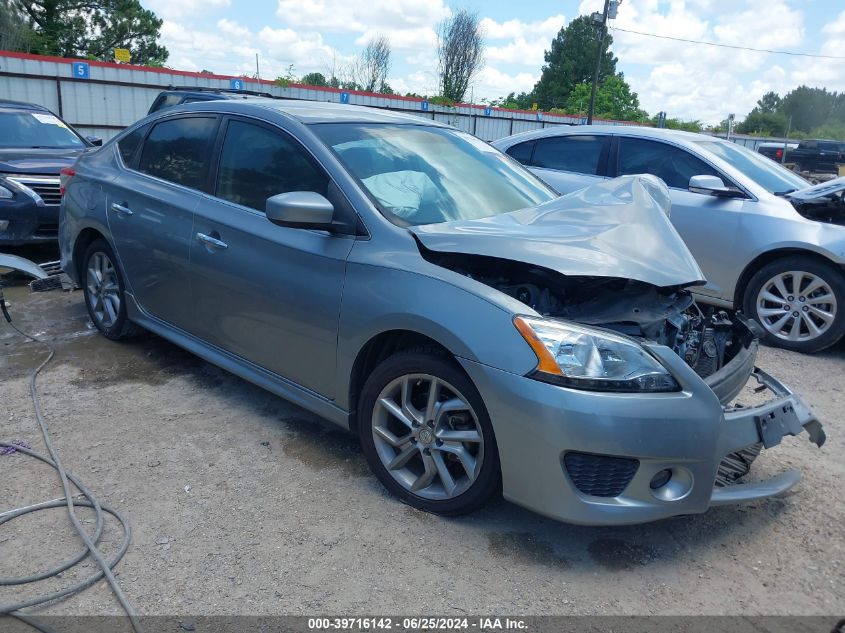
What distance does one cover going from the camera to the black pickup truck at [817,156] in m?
26.2

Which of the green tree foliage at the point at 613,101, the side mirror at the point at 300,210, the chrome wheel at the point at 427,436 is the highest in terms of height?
the green tree foliage at the point at 613,101

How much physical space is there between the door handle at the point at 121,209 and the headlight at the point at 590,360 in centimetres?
294

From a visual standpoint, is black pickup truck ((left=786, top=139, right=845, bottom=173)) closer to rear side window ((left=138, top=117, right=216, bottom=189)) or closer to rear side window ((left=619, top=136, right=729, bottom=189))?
rear side window ((left=619, top=136, right=729, bottom=189))

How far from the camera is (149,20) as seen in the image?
38750 mm

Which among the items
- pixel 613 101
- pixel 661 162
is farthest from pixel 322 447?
pixel 613 101

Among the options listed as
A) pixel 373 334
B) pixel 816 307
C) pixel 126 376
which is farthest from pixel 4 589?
pixel 816 307

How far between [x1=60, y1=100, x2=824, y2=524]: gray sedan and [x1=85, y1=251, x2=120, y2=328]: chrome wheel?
0.50 m

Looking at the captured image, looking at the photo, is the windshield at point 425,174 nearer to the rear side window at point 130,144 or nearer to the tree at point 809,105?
the rear side window at point 130,144

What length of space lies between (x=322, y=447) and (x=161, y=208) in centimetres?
178

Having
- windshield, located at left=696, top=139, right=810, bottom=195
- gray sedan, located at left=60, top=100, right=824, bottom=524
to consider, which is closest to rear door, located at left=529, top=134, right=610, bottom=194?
windshield, located at left=696, top=139, right=810, bottom=195

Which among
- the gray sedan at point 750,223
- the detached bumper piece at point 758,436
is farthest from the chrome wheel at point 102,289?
the gray sedan at point 750,223

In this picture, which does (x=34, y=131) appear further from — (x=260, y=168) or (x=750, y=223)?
(x=750, y=223)

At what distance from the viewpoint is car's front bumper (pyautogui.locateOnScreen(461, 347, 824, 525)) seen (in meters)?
2.41

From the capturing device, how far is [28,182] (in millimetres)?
7012
